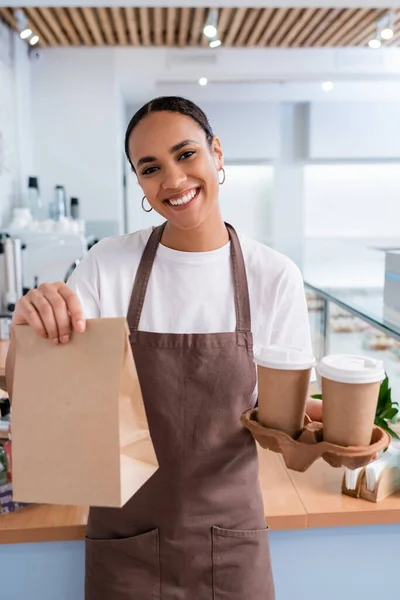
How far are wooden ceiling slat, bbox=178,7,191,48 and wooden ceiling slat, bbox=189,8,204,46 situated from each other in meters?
0.04

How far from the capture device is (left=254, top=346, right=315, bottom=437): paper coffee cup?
906 millimetres

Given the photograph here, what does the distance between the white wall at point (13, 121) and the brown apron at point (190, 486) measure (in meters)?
2.99

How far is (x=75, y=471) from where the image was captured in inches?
33.7

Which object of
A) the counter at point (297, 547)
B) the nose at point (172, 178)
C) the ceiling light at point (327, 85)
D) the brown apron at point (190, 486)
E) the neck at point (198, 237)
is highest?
the ceiling light at point (327, 85)

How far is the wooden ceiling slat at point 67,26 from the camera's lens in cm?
391

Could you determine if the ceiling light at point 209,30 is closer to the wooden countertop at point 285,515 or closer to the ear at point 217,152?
the ear at point 217,152

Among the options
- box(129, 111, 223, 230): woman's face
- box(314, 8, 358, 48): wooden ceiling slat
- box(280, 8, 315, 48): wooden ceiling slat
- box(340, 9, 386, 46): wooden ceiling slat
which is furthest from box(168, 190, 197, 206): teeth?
box(340, 9, 386, 46): wooden ceiling slat

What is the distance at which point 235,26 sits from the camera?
419cm

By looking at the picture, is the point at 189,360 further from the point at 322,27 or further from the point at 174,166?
the point at 322,27

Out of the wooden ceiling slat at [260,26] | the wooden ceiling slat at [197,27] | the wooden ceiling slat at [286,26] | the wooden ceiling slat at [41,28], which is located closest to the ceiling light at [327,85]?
the wooden ceiling slat at [286,26]

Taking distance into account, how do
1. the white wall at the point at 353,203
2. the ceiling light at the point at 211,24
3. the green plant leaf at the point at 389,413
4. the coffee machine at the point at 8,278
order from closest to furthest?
the green plant leaf at the point at 389,413
the coffee machine at the point at 8,278
the ceiling light at the point at 211,24
the white wall at the point at 353,203

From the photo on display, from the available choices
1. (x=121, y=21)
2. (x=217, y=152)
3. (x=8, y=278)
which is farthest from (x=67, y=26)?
(x=217, y=152)

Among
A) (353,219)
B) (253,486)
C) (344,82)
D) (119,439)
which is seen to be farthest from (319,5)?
(353,219)

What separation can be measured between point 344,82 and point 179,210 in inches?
182
